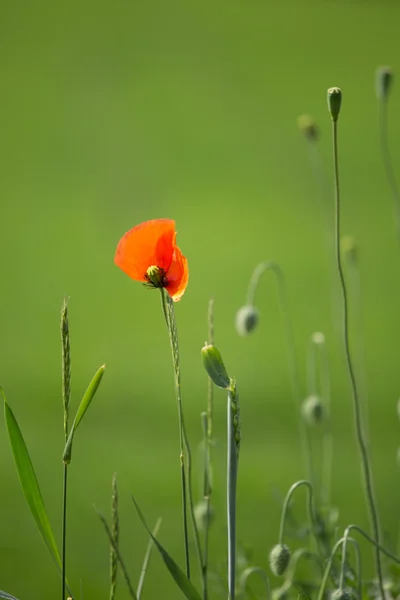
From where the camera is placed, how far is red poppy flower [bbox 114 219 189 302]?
0.49m

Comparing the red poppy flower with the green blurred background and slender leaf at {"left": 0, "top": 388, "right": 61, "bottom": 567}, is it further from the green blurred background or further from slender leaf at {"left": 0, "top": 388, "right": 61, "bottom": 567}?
the green blurred background

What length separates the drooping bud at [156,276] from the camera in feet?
1.63

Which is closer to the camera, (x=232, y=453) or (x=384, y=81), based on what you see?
(x=232, y=453)

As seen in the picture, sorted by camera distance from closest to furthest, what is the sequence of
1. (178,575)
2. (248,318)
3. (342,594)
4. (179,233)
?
(178,575)
(342,594)
(248,318)
(179,233)

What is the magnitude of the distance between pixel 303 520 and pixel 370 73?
1960mm

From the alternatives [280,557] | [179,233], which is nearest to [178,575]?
[280,557]

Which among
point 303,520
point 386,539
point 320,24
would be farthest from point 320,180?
point 386,539

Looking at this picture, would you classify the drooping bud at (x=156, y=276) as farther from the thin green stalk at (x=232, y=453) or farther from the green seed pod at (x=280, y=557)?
the green seed pod at (x=280, y=557)

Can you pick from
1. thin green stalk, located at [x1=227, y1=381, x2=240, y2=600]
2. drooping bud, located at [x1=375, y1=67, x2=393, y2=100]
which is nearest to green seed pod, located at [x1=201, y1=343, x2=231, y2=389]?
thin green stalk, located at [x1=227, y1=381, x2=240, y2=600]

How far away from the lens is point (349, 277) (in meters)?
2.04

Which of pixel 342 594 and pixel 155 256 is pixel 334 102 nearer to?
pixel 155 256

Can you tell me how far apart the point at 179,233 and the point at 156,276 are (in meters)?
1.88

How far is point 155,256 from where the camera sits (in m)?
0.50

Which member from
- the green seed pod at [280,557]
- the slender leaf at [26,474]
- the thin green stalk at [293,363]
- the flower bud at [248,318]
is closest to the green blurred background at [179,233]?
the thin green stalk at [293,363]
